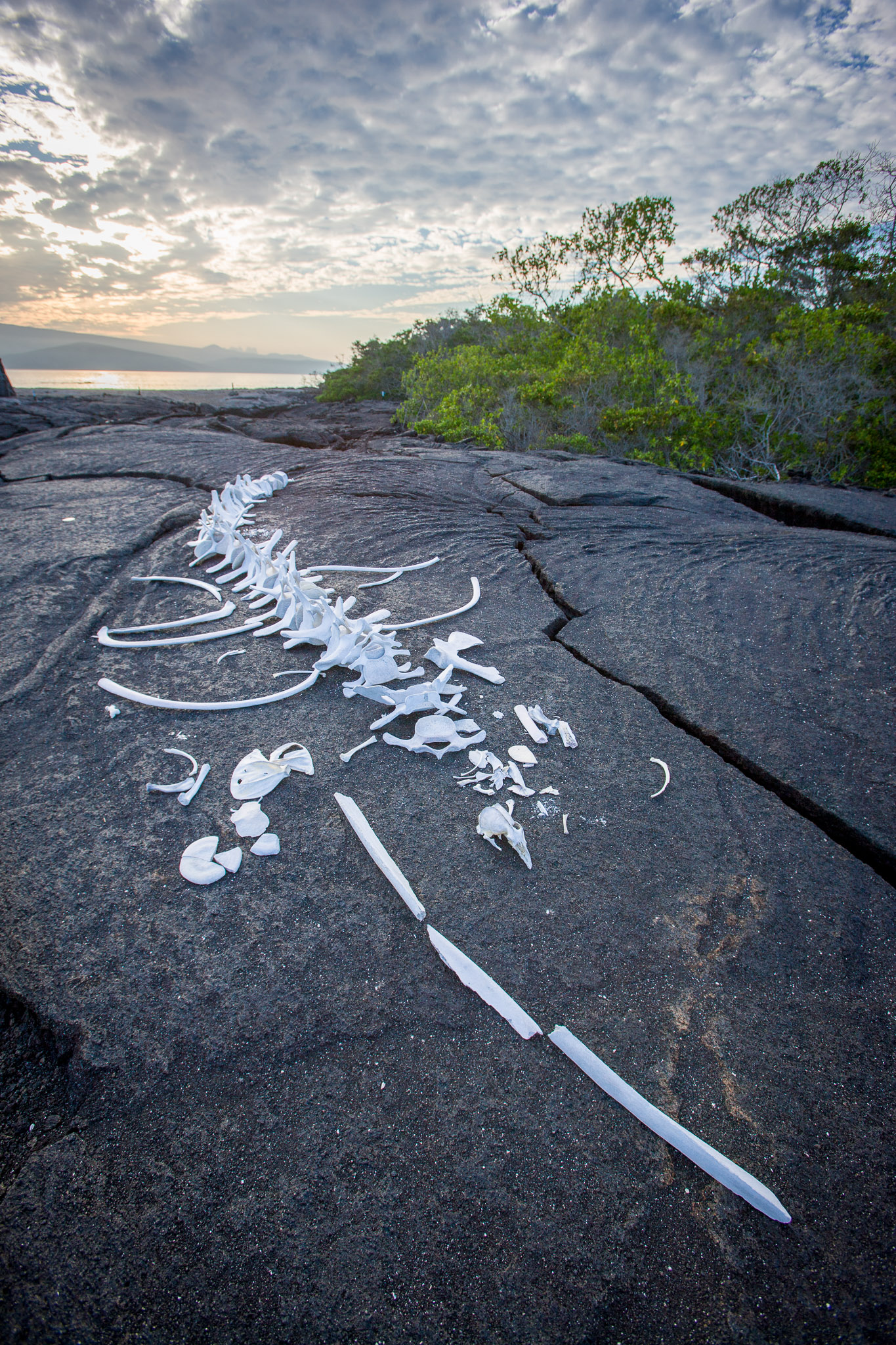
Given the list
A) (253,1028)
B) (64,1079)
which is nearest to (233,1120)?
(253,1028)

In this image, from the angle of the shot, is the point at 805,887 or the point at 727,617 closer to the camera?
the point at 805,887

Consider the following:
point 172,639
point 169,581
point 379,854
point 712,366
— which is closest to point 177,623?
point 172,639

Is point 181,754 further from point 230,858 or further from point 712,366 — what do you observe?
point 712,366

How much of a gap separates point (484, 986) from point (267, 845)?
0.55 m

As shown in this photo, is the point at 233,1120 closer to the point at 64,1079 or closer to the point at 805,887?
the point at 64,1079

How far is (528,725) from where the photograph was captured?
1609 mm

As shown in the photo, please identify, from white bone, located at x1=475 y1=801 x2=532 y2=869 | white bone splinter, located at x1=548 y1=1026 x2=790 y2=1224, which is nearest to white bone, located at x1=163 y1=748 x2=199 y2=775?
white bone, located at x1=475 y1=801 x2=532 y2=869

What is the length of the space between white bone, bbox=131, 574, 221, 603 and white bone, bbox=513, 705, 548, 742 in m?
1.47

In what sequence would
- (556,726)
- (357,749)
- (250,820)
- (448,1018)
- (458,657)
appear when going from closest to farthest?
(448,1018)
(250,820)
(357,749)
(556,726)
(458,657)

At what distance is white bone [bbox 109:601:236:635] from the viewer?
82.0 inches

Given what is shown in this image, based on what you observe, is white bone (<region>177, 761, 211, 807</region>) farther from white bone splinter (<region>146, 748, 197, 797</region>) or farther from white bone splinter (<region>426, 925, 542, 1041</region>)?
white bone splinter (<region>426, 925, 542, 1041</region>)

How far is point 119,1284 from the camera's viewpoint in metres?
0.67

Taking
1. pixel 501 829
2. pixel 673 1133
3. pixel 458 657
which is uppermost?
pixel 458 657

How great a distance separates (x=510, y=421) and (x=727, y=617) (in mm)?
6753
